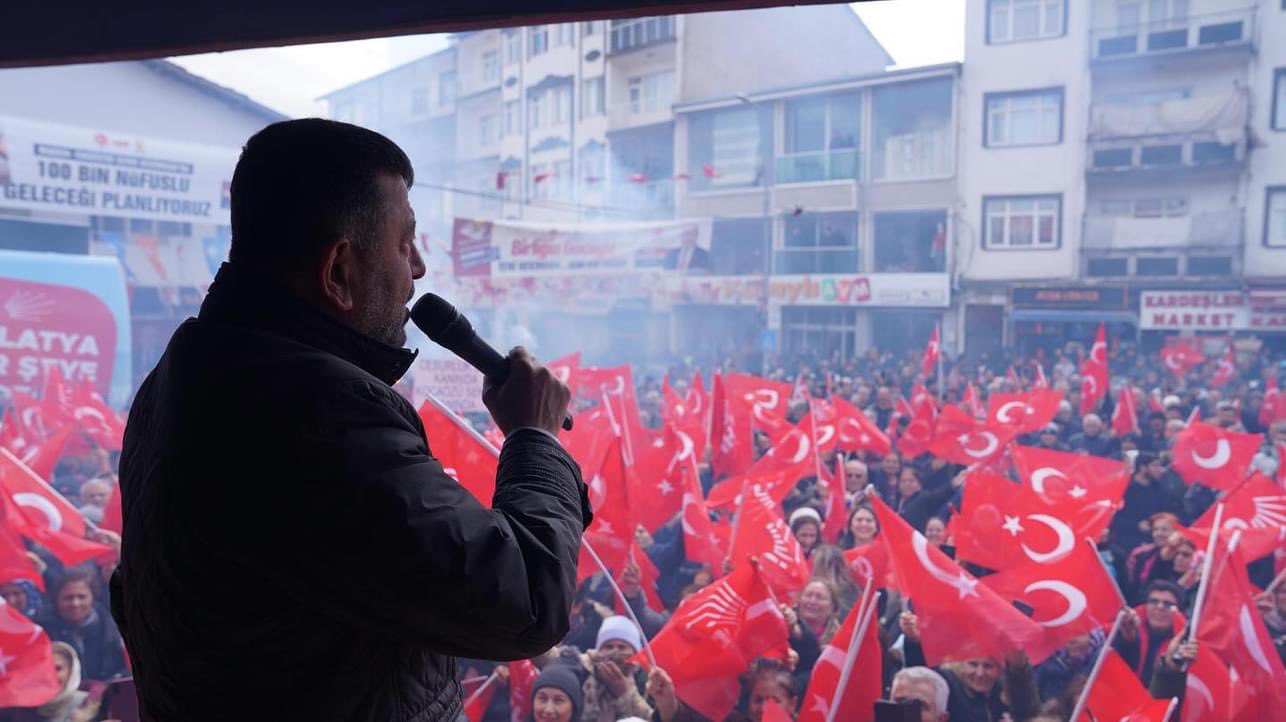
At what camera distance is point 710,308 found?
56.7 feet

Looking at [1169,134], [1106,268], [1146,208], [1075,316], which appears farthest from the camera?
[1075,316]

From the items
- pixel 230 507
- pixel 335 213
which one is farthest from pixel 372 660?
pixel 335 213

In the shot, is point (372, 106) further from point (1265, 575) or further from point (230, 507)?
point (230, 507)

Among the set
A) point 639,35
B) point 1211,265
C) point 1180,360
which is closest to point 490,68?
point 639,35

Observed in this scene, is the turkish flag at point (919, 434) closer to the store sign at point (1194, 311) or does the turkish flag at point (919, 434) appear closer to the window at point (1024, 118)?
the store sign at point (1194, 311)

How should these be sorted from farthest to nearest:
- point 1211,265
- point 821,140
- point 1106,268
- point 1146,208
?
1. point 821,140
2. point 1106,268
3. point 1146,208
4. point 1211,265

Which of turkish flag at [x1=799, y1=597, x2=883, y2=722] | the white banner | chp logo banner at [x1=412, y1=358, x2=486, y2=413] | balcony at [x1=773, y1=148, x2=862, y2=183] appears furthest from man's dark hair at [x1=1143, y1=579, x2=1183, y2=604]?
balcony at [x1=773, y1=148, x2=862, y2=183]

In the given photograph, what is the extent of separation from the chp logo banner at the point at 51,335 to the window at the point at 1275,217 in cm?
1481

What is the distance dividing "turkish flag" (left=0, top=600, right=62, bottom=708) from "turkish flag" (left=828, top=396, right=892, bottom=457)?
13.8 ft

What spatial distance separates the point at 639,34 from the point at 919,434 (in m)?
13.9

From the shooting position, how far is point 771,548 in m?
3.98

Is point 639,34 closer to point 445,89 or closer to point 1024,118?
point 445,89

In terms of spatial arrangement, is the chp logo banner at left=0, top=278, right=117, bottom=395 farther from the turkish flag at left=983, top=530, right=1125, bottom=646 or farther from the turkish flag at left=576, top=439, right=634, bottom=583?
the turkish flag at left=983, top=530, right=1125, bottom=646

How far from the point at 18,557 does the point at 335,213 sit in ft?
11.4
